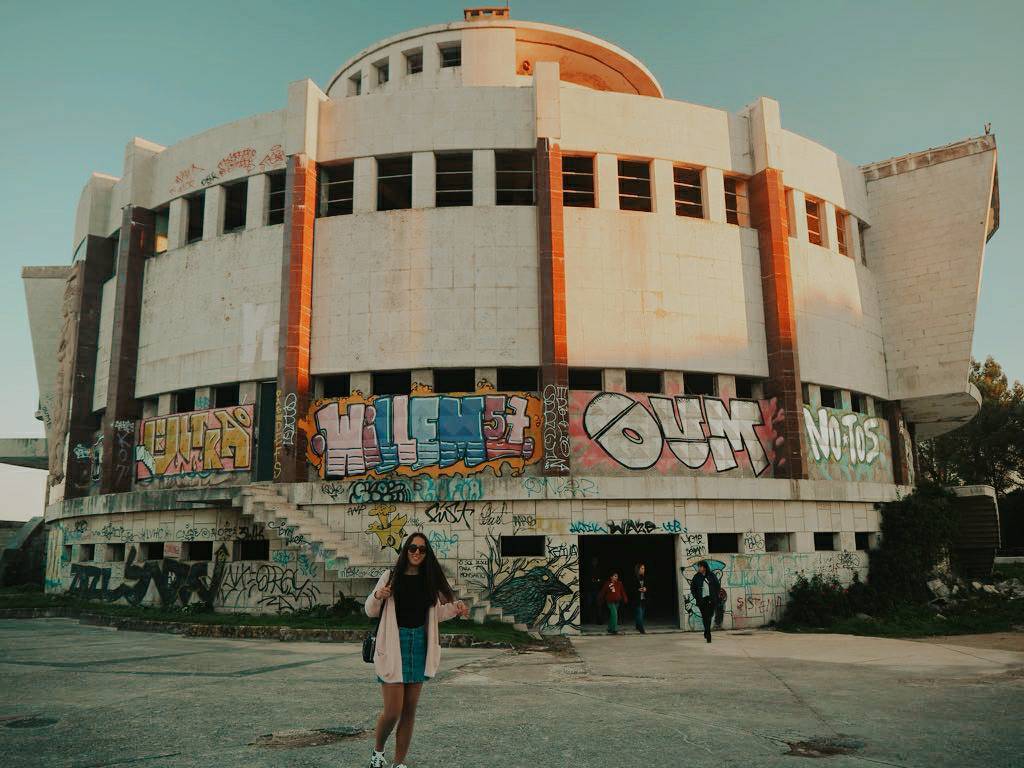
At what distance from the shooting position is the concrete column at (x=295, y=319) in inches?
904

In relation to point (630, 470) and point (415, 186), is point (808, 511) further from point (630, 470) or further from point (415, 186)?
point (415, 186)

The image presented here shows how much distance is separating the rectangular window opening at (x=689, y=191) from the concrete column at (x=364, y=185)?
10099 millimetres

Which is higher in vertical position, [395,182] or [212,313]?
[395,182]

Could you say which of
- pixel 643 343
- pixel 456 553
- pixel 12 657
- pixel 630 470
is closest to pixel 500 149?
pixel 643 343

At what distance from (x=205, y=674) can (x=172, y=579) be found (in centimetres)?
1348

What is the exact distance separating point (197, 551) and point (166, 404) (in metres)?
5.65

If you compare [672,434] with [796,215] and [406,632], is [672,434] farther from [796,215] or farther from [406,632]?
[406,632]

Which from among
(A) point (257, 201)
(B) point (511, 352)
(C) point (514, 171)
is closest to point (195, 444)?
(A) point (257, 201)

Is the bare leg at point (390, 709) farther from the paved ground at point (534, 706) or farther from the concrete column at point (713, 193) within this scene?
the concrete column at point (713, 193)

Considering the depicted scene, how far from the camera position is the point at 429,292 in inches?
929

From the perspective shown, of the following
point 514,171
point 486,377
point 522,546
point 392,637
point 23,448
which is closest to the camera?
point 392,637

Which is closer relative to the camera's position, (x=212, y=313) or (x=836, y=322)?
(x=212, y=313)

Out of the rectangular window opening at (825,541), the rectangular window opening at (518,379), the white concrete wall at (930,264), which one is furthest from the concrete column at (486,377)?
the white concrete wall at (930,264)

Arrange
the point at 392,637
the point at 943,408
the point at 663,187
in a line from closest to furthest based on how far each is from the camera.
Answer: the point at 392,637 < the point at 663,187 < the point at 943,408
